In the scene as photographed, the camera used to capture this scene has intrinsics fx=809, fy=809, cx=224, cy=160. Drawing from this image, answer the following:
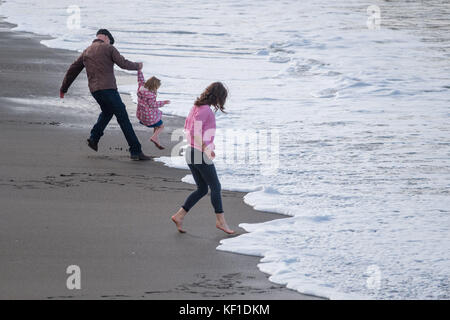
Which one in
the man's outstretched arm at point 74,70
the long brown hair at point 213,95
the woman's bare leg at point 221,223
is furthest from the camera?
the man's outstretched arm at point 74,70

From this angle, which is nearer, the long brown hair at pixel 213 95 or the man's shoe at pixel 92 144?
the long brown hair at pixel 213 95

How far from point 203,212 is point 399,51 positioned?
1643 centimetres

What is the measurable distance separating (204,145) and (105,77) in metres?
3.09

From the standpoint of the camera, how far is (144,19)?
3155 cm

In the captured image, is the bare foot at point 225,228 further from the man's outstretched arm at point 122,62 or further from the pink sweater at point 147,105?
the pink sweater at point 147,105

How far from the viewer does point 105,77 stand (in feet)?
31.2

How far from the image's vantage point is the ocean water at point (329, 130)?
652 centimetres

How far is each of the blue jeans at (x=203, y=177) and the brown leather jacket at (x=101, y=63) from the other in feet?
9.13

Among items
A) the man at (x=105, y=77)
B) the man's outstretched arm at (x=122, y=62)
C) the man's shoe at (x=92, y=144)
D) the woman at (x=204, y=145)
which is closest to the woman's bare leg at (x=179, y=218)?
the woman at (x=204, y=145)

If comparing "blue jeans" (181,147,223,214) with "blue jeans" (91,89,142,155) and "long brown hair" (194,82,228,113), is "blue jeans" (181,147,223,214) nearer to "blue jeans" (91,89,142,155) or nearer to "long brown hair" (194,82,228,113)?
"long brown hair" (194,82,228,113)

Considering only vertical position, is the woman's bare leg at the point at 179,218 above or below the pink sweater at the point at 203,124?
below

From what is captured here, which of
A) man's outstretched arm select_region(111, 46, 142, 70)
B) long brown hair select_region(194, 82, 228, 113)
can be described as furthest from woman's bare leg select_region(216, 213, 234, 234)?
man's outstretched arm select_region(111, 46, 142, 70)
